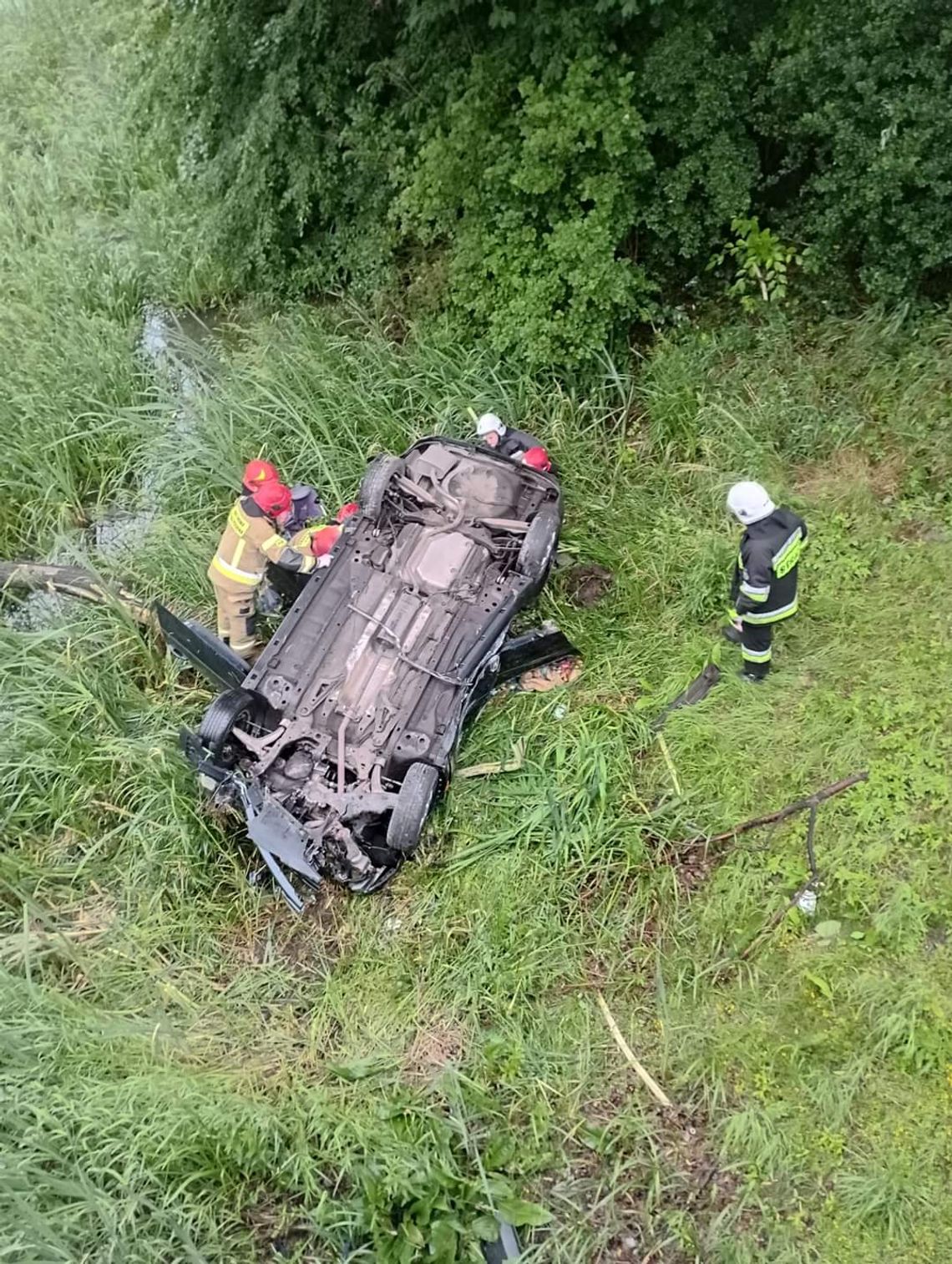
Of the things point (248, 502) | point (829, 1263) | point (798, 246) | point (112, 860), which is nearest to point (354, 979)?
point (112, 860)

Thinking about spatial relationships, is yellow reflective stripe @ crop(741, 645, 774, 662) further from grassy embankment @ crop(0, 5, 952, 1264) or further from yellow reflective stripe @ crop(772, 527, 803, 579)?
yellow reflective stripe @ crop(772, 527, 803, 579)

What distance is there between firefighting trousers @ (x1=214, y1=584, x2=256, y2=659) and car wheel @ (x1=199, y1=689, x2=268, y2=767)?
810 millimetres

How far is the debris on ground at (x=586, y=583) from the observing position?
524cm

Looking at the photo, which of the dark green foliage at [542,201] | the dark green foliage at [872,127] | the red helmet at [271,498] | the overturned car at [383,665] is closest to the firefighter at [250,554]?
the red helmet at [271,498]

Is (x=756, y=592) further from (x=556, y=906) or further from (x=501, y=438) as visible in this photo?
(x=501, y=438)

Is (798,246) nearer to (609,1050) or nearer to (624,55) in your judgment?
(624,55)

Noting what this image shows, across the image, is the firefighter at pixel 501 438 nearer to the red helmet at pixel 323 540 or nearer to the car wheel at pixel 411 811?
the red helmet at pixel 323 540

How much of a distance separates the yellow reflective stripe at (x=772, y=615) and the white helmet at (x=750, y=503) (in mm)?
455

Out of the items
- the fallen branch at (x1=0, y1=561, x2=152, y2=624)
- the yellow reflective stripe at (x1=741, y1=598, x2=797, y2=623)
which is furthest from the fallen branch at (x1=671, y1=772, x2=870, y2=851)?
the fallen branch at (x1=0, y1=561, x2=152, y2=624)

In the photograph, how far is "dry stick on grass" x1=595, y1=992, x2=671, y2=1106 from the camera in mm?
3533

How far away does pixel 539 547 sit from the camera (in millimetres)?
4770

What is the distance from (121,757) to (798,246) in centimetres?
477

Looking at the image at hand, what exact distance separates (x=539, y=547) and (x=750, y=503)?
1.13 m

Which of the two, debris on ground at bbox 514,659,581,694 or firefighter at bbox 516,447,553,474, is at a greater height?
firefighter at bbox 516,447,553,474
